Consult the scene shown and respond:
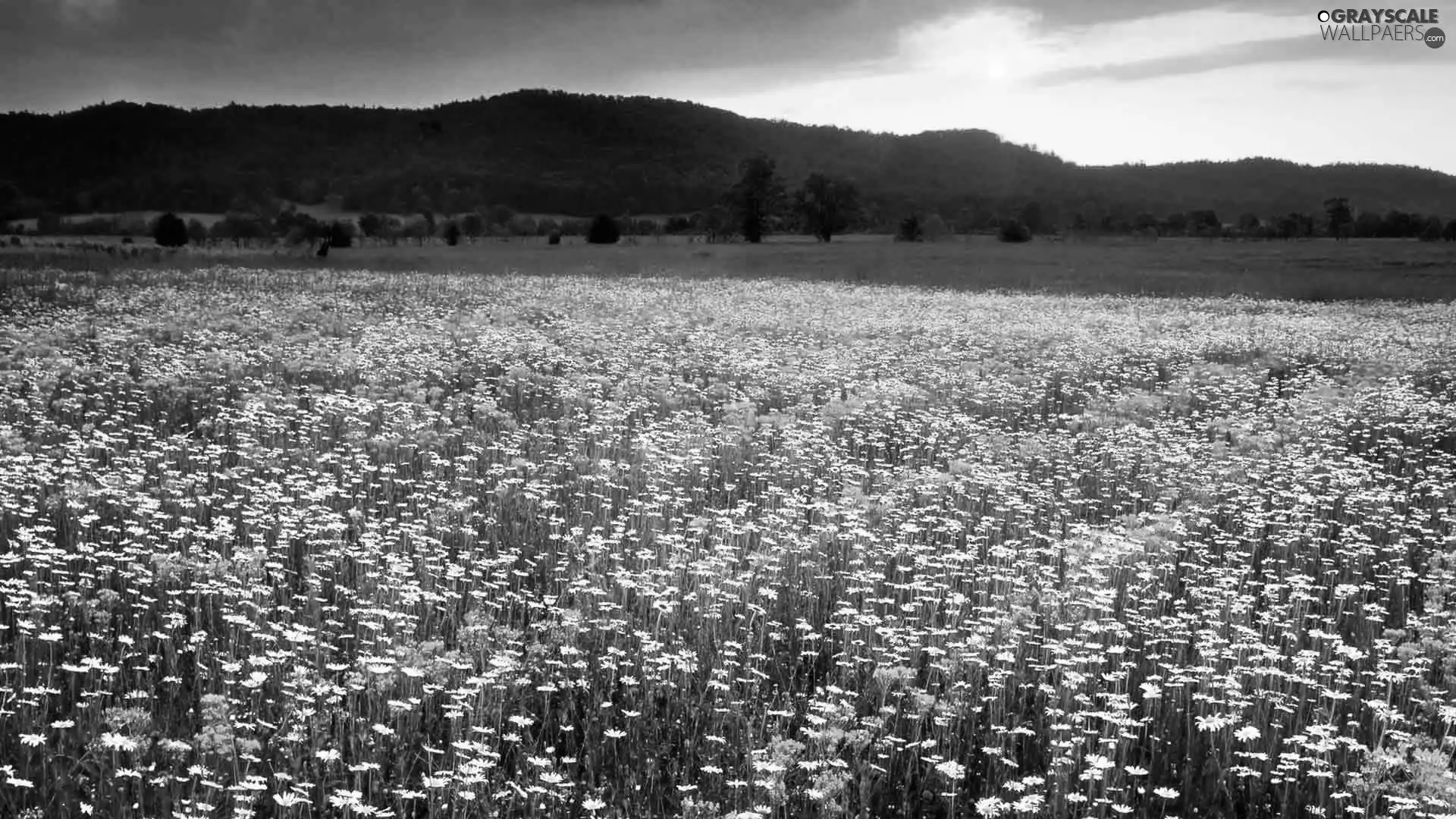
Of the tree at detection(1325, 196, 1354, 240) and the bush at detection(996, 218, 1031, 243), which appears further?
the tree at detection(1325, 196, 1354, 240)

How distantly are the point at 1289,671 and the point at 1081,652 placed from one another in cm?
107

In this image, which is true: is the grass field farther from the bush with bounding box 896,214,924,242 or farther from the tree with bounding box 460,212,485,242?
the bush with bounding box 896,214,924,242

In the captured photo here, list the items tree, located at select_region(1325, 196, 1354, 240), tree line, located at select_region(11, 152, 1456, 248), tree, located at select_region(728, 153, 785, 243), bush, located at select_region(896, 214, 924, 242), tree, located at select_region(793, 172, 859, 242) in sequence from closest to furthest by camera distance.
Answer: tree line, located at select_region(11, 152, 1456, 248), tree, located at select_region(1325, 196, 1354, 240), bush, located at select_region(896, 214, 924, 242), tree, located at select_region(728, 153, 785, 243), tree, located at select_region(793, 172, 859, 242)

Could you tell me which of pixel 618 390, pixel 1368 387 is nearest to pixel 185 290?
pixel 618 390

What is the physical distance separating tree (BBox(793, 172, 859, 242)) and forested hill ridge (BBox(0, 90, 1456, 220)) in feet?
51.1

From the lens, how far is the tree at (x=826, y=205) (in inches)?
4235

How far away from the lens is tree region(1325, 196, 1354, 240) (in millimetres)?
99688

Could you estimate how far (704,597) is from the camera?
6344mm

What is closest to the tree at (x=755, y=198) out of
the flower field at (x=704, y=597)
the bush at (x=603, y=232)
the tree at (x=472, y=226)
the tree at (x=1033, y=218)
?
the bush at (x=603, y=232)

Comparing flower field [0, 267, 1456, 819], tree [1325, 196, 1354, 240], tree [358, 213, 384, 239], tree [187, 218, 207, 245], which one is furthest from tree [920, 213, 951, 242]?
flower field [0, 267, 1456, 819]

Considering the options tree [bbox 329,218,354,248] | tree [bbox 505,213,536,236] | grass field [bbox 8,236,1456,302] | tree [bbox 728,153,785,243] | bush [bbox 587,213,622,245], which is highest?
tree [bbox 728,153,785,243]

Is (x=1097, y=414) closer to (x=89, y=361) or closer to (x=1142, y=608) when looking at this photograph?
(x=1142, y=608)

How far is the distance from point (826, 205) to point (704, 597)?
10392 centimetres

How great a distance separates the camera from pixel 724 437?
10.8m
